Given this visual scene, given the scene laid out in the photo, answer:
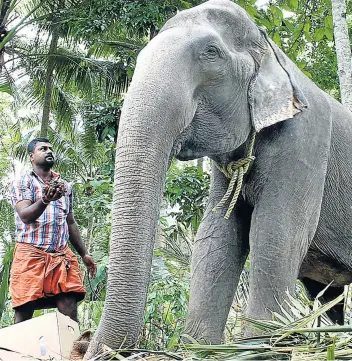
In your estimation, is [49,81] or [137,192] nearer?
[137,192]

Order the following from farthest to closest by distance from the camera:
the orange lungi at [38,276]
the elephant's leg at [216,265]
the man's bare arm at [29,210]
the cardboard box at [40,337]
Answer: the orange lungi at [38,276] < the man's bare arm at [29,210] < the elephant's leg at [216,265] < the cardboard box at [40,337]

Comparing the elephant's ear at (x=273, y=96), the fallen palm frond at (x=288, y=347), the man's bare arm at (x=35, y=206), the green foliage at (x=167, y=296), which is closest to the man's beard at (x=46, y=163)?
the man's bare arm at (x=35, y=206)

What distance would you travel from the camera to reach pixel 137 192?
2.55 meters

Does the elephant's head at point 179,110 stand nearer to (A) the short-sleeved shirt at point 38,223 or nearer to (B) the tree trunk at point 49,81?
(A) the short-sleeved shirt at point 38,223

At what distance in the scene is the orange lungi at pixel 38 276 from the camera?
425 centimetres

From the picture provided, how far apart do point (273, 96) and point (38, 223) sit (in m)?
1.80

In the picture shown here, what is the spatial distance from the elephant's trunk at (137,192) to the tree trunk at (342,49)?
242 cm

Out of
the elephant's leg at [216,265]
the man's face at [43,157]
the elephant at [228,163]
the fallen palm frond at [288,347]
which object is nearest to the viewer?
the fallen palm frond at [288,347]

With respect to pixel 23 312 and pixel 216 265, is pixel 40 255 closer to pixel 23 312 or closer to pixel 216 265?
pixel 23 312

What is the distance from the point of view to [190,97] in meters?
2.92

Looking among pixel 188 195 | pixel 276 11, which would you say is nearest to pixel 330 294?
pixel 276 11

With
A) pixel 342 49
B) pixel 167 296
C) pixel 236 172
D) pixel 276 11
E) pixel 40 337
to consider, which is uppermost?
pixel 276 11

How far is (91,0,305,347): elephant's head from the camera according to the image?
246cm

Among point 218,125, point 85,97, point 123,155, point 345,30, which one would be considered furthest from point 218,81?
point 85,97
